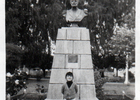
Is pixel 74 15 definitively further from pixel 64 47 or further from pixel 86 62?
pixel 86 62

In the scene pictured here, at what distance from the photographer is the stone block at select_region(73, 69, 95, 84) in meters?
6.20

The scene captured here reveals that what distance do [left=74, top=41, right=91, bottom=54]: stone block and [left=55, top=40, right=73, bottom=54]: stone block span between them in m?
0.17

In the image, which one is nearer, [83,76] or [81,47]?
[83,76]

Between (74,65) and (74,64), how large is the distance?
0.11ft

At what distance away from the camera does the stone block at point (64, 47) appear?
636cm

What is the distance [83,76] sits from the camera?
6.22m

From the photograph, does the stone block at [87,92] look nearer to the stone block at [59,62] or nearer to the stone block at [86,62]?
the stone block at [86,62]

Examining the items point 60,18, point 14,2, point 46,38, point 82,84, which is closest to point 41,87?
point 46,38

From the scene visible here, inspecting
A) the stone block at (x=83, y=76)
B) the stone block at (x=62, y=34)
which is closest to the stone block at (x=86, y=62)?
the stone block at (x=83, y=76)

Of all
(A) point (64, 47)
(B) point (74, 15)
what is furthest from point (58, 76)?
(B) point (74, 15)

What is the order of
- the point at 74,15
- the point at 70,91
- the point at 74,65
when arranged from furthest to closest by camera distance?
the point at 74,15
the point at 74,65
the point at 70,91

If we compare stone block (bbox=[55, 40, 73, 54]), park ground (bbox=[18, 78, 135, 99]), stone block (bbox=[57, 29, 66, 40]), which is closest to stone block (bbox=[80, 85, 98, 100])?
stone block (bbox=[55, 40, 73, 54])

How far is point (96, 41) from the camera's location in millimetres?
12875
